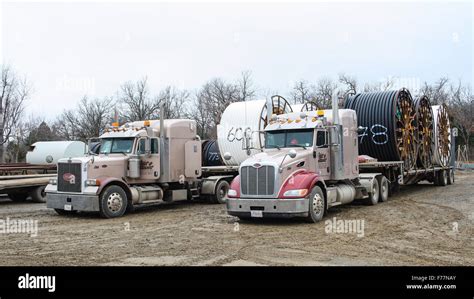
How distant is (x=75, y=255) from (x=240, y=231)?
151 inches

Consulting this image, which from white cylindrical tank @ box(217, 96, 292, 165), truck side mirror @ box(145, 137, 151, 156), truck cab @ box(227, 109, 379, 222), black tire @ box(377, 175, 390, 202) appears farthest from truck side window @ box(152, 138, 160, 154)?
black tire @ box(377, 175, 390, 202)

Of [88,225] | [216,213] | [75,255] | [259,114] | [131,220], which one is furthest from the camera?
[259,114]

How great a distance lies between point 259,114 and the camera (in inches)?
781

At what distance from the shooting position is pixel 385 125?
58.8 feet

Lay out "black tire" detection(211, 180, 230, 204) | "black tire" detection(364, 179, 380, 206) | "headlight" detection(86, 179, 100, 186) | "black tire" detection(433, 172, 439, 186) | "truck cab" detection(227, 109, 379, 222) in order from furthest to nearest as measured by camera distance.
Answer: "black tire" detection(433, 172, 439, 186) → "black tire" detection(211, 180, 230, 204) → "black tire" detection(364, 179, 380, 206) → "headlight" detection(86, 179, 100, 186) → "truck cab" detection(227, 109, 379, 222)

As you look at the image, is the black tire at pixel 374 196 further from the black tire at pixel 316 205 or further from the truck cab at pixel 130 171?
the truck cab at pixel 130 171

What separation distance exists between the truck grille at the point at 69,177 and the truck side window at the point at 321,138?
679cm

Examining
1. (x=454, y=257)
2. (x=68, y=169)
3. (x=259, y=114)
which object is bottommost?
(x=454, y=257)

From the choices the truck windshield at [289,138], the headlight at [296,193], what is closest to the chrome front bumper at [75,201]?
the truck windshield at [289,138]

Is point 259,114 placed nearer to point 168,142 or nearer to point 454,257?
point 168,142

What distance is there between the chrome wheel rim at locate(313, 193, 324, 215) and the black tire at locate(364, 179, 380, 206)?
162 inches

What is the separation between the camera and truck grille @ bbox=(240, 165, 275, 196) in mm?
11625

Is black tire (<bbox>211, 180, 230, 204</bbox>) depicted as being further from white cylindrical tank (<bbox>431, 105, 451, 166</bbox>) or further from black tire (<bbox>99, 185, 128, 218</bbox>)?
white cylindrical tank (<bbox>431, 105, 451, 166</bbox>)
